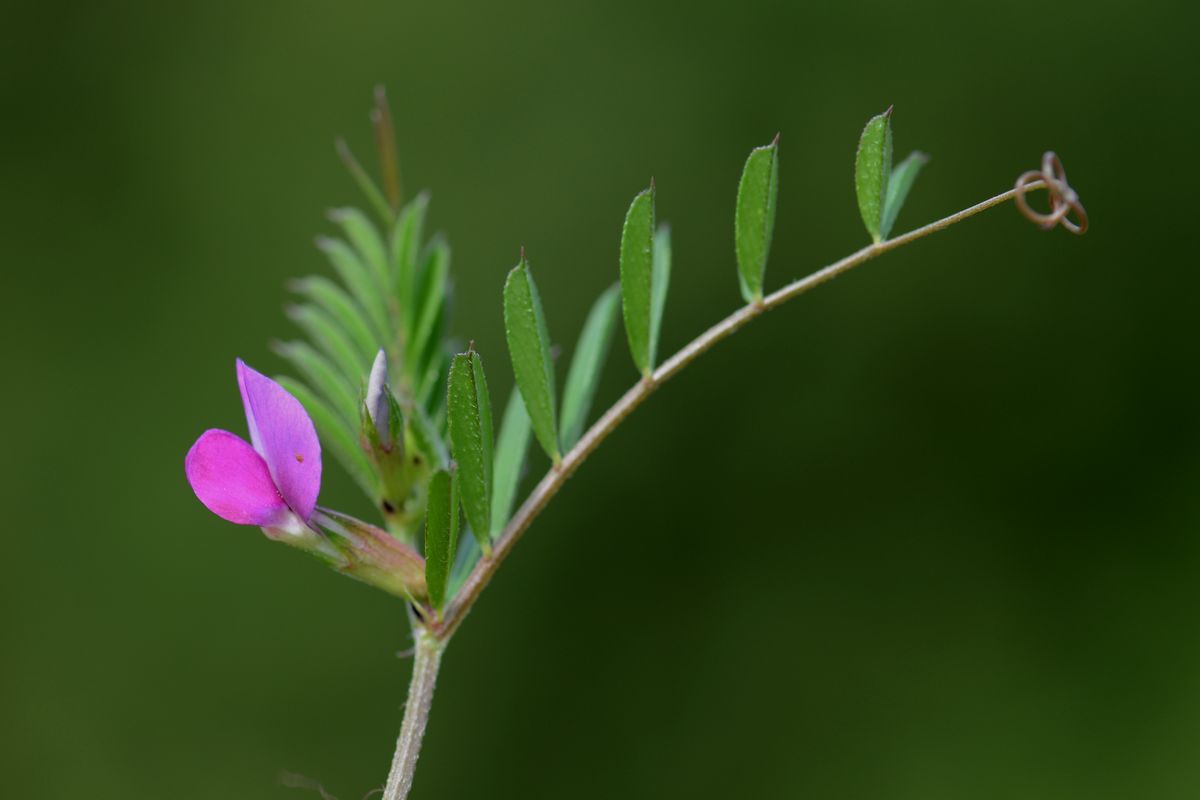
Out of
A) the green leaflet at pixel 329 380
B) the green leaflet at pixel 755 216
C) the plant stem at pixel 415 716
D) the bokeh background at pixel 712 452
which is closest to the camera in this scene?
the plant stem at pixel 415 716

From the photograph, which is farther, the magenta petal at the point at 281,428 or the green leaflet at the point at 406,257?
the green leaflet at the point at 406,257

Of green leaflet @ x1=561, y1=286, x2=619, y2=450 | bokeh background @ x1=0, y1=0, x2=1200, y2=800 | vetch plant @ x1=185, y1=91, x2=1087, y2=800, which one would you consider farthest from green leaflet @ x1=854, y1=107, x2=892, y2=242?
bokeh background @ x1=0, y1=0, x2=1200, y2=800

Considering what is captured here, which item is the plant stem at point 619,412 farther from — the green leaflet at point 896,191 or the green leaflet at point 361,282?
the green leaflet at point 361,282

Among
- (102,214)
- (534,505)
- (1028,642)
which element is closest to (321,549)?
(534,505)

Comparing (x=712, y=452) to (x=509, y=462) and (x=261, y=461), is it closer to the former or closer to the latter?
(x=509, y=462)

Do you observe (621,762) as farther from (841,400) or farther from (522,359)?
(522,359)

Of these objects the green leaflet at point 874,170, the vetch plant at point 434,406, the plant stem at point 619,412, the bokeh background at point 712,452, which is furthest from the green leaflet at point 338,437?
the bokeh background at point 712,452

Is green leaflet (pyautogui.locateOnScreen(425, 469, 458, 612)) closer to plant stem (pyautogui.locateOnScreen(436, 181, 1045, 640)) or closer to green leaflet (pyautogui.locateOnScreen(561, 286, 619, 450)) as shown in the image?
plant stem (pyautogui.locateOnScreen(436, 181, 1045, 640))

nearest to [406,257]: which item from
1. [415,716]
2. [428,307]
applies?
[428,307]
